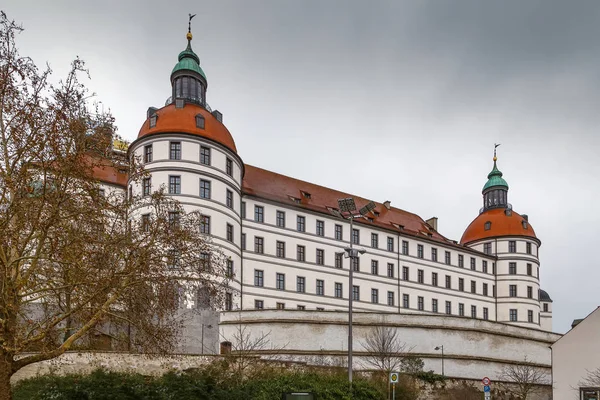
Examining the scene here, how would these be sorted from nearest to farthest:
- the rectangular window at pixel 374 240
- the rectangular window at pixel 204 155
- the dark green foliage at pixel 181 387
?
the dark green foliage at pixel 181 387 < the rectangular window at pixel 204 155 < the rectangular window at pixel 374 240

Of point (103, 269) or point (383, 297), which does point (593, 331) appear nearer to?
point (383, 297)

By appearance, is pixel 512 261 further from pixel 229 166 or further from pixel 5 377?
pixel 5 377

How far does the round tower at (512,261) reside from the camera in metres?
60.6

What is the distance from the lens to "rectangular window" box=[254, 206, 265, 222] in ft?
145

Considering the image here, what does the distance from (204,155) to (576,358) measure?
83.3ft

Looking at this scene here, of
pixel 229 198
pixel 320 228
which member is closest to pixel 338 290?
pixel 320 228

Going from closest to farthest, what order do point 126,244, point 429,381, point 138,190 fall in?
point 126,244 < point 429,381 < point 138,190

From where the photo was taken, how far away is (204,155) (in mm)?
38875

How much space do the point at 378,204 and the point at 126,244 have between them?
1818 inches

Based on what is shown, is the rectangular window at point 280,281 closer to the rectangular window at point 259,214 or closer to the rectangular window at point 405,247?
the rectangular window at point 259,214

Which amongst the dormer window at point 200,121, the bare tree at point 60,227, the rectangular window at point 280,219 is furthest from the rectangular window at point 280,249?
the bare tree at point 60,227

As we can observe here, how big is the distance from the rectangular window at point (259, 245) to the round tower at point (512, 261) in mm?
29617

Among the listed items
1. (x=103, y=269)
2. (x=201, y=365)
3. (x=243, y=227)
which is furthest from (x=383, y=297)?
(x=103, y=269)

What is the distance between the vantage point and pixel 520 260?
201 feet
